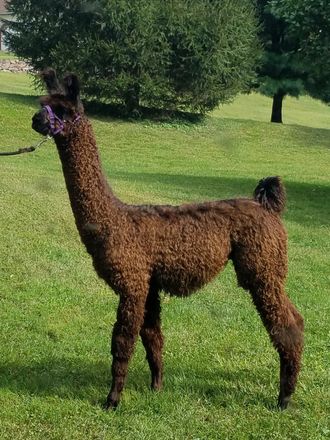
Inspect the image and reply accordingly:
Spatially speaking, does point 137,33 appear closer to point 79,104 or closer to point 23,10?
point 23,10

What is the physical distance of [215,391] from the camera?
5785 millimetres

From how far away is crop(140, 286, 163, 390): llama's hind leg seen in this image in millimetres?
5648

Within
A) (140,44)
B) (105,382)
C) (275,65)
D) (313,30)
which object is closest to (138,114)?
(140,44)

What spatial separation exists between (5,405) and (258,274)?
2027mm

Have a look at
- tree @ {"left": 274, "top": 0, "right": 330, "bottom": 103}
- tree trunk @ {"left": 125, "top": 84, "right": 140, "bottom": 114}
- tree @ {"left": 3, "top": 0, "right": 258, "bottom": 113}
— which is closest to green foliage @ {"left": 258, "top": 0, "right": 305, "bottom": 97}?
tree @ {"left": 3, "top": 0, "right": 258, "bottom": 113}

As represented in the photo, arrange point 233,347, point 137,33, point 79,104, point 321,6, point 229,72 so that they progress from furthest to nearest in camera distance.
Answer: point 229,72 < point 137,33 < point 321,6 < point 233,347 < point 79,104

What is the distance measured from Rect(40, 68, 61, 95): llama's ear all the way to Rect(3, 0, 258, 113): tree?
2454 centimetres

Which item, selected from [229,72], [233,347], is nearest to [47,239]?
[233,347]

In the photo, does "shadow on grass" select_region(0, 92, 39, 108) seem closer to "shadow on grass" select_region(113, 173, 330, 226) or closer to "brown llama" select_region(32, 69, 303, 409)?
"shadow on grass" select_region(113, 173, 330, 226)

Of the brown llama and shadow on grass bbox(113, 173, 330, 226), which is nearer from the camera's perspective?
the brown llama

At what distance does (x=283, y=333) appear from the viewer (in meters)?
5.38

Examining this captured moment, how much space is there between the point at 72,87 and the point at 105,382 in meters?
2.36

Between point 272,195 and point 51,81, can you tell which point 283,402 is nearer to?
point 272,195

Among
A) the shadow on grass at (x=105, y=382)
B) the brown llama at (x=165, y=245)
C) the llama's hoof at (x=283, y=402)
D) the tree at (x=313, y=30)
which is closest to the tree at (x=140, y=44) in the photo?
the tree at (x=313, y=30)
